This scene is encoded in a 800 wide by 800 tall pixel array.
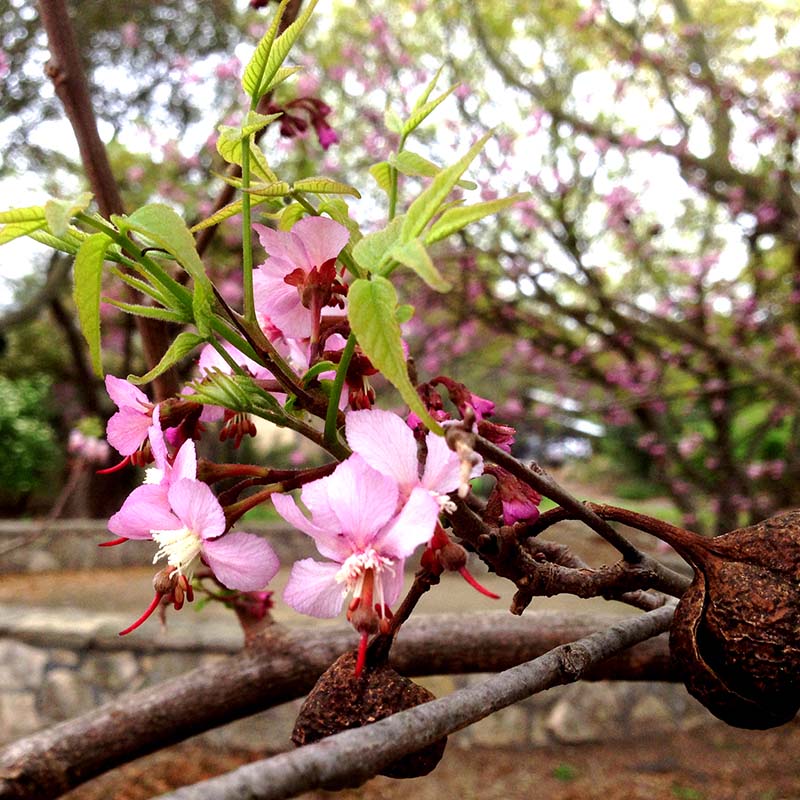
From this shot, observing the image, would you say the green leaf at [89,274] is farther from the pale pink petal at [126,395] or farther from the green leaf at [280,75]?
the green leaf at [280,75]

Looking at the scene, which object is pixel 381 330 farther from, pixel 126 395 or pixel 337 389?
pixel 126 395

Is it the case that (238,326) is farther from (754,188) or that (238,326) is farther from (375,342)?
(754,188)

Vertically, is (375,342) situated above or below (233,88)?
below

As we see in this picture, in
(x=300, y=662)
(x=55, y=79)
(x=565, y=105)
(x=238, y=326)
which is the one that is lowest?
(x=300, y=662)

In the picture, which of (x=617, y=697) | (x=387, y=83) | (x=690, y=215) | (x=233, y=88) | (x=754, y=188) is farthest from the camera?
(x=233, y=88)

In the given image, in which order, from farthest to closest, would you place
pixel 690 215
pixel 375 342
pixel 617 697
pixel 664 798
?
1. pixel 690 215
2. pixel 617 697
3. pixel 664 798
4. pixel 375 342

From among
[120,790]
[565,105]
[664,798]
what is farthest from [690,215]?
[120,790]

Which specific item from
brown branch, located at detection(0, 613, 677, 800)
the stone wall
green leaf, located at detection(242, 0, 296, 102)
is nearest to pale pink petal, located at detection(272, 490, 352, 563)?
green leaf, located at detection(242, 0, 296, 102)

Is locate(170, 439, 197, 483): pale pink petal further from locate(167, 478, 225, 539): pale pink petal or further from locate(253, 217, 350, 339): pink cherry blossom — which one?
locate(253, 217, 350, 339): pink cherry blossom
